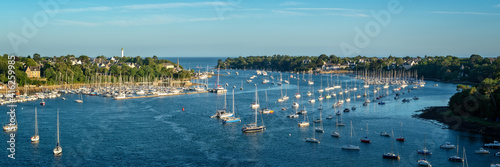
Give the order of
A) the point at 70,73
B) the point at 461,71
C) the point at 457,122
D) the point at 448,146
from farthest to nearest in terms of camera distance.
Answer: the point at 461,71 → the point at 70,73 → the point at 457,122 → the point at 448,146

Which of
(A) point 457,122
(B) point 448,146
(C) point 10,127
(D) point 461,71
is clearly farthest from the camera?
(D) point 461,71

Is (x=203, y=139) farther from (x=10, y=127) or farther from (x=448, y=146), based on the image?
(x=448, y=146)

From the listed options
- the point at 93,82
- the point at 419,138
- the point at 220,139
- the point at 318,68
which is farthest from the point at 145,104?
the point at 318,68

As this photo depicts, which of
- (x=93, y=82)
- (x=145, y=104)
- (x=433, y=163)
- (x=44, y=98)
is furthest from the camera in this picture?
(x=93, y=82)

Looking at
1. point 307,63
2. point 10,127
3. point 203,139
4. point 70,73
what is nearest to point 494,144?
point 203,139

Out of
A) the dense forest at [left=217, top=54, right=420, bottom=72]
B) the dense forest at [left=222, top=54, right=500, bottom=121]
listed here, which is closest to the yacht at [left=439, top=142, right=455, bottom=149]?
the dense forest at [left=222, top=54, right=500, bottom=121]

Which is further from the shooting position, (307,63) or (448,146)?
(307,63)

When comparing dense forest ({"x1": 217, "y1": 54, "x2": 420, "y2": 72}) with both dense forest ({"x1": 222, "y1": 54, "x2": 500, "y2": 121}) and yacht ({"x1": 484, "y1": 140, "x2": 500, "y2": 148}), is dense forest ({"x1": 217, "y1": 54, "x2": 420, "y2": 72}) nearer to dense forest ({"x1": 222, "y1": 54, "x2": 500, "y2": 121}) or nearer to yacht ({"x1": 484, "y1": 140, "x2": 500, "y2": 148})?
dense forest ({"x1": 222, "y1": 54, "x2": 500, "y2": 121})

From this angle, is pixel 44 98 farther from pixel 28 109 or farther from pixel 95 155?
pixel 95 155

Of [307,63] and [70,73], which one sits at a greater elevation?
[307,63]
